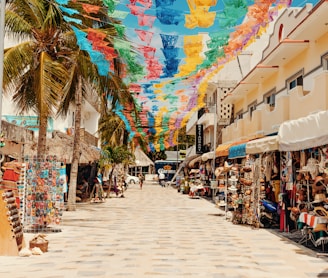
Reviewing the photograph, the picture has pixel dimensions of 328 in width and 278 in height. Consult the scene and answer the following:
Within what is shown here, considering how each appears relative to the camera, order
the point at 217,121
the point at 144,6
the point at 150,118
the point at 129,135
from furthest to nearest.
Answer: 1. the point at 129,135
2. the point at 150,118
3. the point at 217,121
4. the point at 144,6

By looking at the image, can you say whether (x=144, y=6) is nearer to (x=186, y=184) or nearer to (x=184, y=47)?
(x=184, y=47)

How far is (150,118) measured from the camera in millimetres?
39125

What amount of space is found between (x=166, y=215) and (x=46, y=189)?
294 inches

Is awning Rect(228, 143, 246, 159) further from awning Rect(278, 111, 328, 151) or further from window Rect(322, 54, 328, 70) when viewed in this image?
awning Rect(278, 111, 328, 151)

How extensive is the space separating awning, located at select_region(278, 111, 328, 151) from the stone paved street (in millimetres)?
2432

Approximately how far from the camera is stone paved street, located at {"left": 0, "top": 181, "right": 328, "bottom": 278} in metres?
8.71

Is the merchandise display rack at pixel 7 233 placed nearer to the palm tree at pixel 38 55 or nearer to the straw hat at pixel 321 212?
the palm tree at pixel 38 55

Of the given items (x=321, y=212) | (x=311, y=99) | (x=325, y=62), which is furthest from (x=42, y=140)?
(x=325, y=62)

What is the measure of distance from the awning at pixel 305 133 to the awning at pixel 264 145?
647 millimetres

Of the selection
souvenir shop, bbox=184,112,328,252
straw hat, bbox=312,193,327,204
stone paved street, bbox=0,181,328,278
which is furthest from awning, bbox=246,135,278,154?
straw hat, bbox=312,193,327,204

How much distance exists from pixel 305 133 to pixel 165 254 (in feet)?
14.5

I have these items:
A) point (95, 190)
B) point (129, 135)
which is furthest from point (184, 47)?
point (129, 135)

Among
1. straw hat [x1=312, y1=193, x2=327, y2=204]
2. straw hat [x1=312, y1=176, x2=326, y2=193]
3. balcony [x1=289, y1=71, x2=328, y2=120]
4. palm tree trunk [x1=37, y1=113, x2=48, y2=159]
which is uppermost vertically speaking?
balcony [x1=289, y1=71, x2=328, y2=120]

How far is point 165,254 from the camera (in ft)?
34.2
